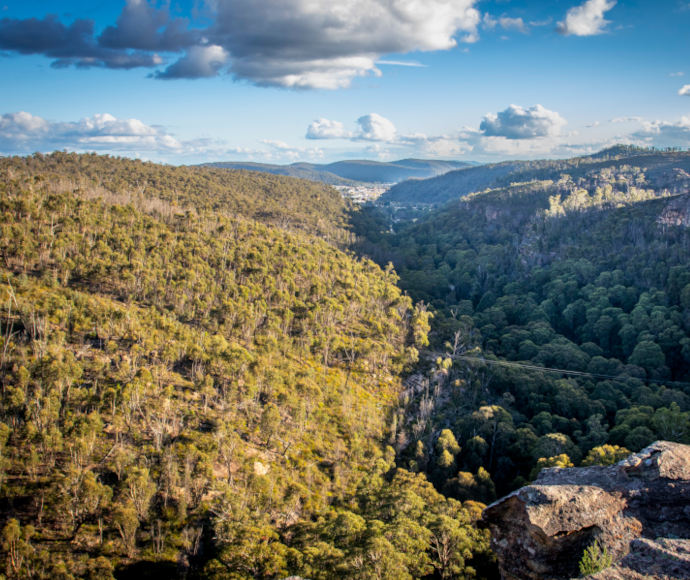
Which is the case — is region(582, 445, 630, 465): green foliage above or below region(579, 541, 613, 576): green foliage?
below

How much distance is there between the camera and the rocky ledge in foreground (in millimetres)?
14102

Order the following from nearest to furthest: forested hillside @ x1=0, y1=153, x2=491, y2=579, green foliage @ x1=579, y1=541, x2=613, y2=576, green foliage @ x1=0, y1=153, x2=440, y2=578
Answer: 1. green foliage @ x1=579, y1=541, x2=613, y2=576
2. forested hillside @ x1=0, y1=153, x2=491, y2=579
3. green foliage @ x1=0, y1=153, x2=440, y2=578

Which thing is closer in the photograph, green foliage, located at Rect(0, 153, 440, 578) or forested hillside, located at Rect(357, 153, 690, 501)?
green foliage, located at Rect(0, 153, 440, 578)

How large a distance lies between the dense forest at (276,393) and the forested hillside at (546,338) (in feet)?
1.45

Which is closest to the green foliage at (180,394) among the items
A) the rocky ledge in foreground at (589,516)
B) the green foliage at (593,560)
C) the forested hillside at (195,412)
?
the forested hillside at (195,412)

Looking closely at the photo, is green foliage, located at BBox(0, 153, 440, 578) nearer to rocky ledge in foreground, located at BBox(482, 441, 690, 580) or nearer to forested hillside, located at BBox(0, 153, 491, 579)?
forested hillside, located at BBox(0, 153, 491, 579)

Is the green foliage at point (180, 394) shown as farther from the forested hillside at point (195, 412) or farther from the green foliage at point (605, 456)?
the green foliage at point (605, 456)

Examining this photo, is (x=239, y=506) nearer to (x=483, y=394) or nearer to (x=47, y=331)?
(x=47, y=331)

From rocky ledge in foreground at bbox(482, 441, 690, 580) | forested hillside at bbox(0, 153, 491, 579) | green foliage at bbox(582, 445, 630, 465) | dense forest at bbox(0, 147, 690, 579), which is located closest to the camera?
rocky ledge in foreground at bbox(482, 441, 690, 580)

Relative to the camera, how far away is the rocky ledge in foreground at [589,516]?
1410 cm

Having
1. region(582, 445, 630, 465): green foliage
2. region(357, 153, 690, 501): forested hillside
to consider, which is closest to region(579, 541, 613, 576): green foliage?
region(357, 153, 690, 501): forested hillside

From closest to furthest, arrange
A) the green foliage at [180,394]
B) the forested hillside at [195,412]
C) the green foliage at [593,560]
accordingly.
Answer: the green foliage at [593,560] → the forested hillside at [195,412] → the green foliage at [180,394]

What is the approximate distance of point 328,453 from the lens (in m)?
43.3

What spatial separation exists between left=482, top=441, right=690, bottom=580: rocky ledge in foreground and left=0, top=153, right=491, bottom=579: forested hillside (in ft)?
34.5
